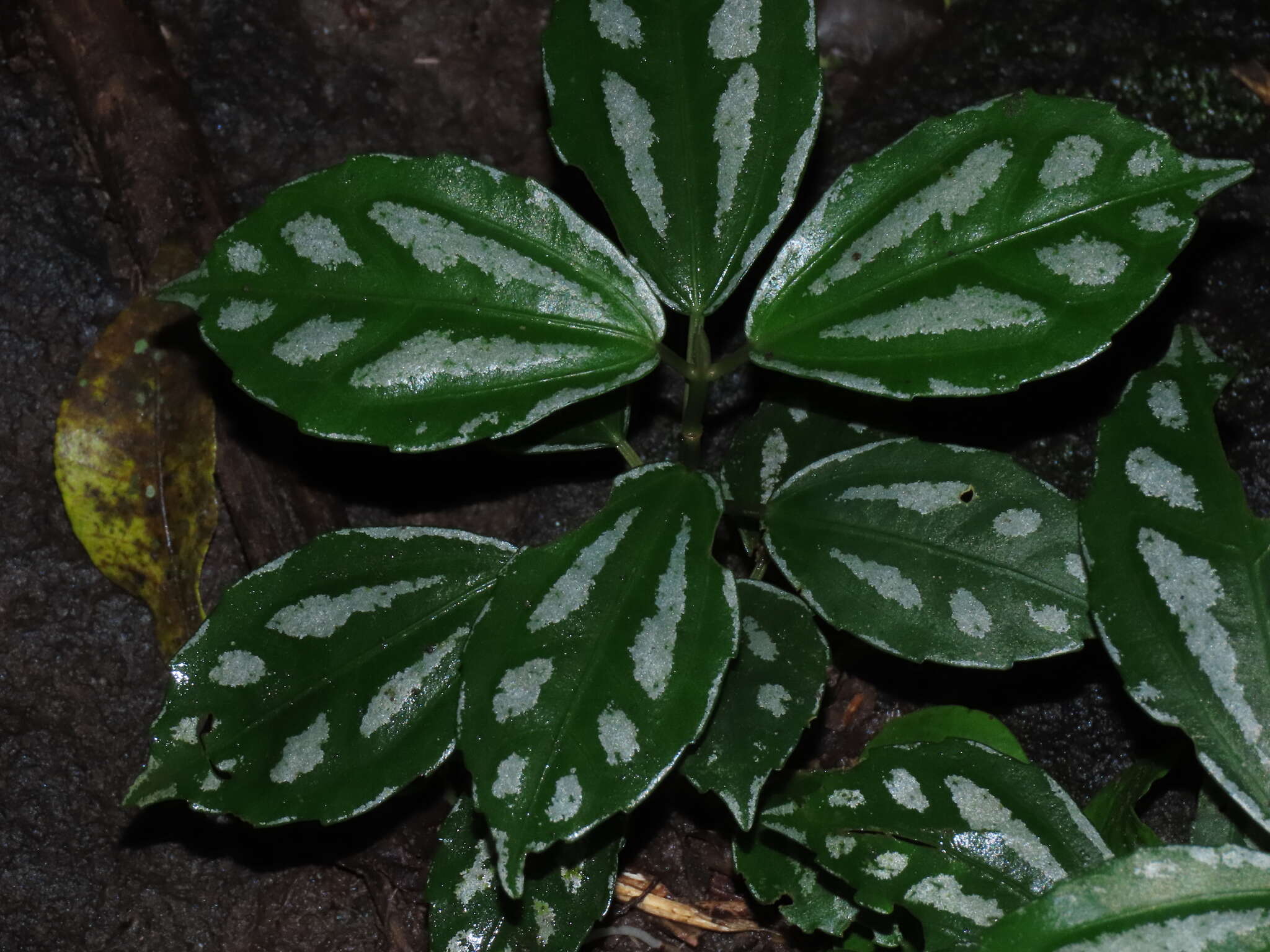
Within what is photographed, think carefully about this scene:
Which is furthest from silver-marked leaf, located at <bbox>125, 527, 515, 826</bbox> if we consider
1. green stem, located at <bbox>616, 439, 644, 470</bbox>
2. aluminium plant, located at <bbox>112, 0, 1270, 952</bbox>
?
green stem, located at <bbox>616, 439, 644, 470</bbox>

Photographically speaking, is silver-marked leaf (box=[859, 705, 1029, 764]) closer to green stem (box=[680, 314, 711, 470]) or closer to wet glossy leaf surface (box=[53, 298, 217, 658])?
green stem (box=[680, 314, 711, 470])

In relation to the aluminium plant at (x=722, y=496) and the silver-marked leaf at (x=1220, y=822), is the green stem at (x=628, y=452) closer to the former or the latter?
the aluminium plant at (x=722, y=496)

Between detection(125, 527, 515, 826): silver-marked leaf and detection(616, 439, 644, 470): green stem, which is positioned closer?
detection(125, 527, 515, 826): silver-marked leaf

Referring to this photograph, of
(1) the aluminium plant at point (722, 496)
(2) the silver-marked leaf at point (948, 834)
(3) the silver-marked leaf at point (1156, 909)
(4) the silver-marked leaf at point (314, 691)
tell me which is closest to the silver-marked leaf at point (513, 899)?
(1) the aluminium plant at point (722, 496)

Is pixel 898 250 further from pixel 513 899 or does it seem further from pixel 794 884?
pixel 513 899

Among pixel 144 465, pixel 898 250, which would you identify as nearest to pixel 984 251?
pixel 898 250
